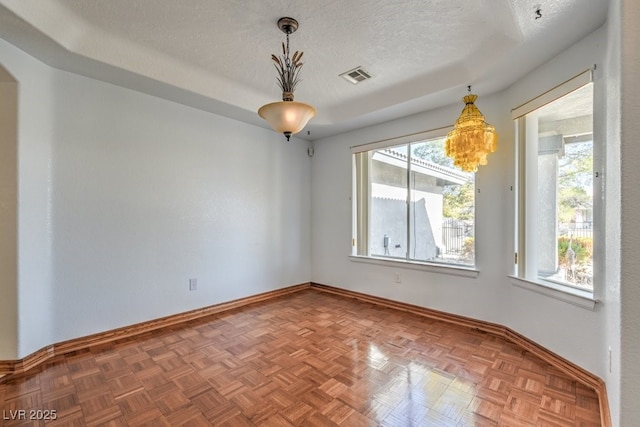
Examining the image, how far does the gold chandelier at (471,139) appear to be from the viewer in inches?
102

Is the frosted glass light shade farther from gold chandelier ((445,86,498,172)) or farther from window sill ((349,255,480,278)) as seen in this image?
window sill ((349,255,480,278))

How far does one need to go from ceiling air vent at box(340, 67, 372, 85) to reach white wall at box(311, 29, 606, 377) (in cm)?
97

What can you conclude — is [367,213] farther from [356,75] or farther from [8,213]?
[8,213]

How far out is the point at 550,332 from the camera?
7.70 ft

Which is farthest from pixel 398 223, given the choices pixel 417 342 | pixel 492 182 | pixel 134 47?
pixel 134 47

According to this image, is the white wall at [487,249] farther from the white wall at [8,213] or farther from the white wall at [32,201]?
the white wall at [8,213]

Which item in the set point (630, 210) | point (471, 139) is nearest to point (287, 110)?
point (471, 139)

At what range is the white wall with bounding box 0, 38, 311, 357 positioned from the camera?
235cm

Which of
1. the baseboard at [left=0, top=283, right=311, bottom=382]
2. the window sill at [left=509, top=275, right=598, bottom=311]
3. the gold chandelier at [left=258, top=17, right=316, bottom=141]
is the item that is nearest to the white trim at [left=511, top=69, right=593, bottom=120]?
the window sill at [left=509, top=275, right=598, bottom=311]

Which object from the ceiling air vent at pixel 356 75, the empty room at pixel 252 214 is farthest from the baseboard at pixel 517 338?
the ceiling air vent at pixel 356 75

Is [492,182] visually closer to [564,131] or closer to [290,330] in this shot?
[564,131]

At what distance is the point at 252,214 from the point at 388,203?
192 centimetres

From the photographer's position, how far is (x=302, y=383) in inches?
80.4

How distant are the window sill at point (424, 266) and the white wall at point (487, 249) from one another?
5 cm
